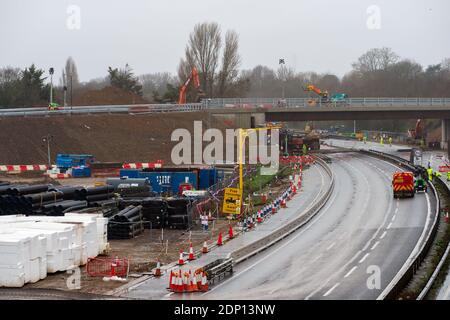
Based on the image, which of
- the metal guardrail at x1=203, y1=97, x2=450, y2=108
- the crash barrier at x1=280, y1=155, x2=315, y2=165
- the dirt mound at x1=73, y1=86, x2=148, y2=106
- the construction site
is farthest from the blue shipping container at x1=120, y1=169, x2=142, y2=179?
the dirt mound at x1=73, y1=86, x2=148, y2=106

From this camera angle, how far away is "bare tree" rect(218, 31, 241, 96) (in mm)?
107625

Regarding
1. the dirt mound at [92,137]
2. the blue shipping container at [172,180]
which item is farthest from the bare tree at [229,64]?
the blue shipping container at [172,180]

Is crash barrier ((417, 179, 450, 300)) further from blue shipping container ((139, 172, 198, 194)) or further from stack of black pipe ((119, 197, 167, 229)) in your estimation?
blue shipping container ((139, 172, 198, 194))

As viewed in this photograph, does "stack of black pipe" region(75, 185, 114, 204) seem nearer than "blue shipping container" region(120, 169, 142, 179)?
Yes

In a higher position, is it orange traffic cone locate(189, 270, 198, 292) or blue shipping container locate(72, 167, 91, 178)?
blue shipping container locate(72, 167, 91, 178)

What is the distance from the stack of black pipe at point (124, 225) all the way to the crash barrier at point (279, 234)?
19.7 feet

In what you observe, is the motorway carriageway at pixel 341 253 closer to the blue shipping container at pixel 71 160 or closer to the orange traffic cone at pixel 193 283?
the orange traffic cone at pixel 193 283

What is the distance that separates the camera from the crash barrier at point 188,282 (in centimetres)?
2294

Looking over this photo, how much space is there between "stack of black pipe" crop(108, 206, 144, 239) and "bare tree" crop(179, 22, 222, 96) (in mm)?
74619

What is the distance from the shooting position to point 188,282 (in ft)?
75.6

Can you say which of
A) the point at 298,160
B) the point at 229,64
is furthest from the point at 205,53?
the point at 298,160

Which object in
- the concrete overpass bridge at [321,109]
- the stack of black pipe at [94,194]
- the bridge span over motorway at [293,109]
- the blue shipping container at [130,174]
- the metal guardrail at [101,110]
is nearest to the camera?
the stack of black pipe at [94,194]

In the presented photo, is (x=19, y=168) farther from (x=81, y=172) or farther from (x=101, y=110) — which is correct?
(x=101, y=110)

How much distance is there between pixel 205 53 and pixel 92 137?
41.0 m
